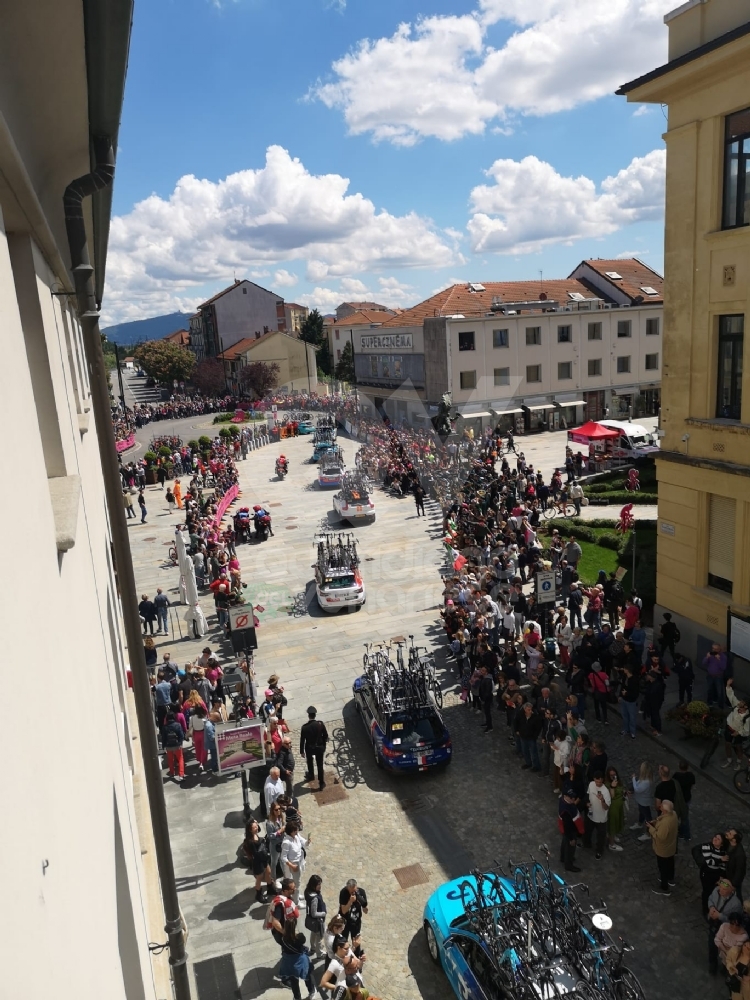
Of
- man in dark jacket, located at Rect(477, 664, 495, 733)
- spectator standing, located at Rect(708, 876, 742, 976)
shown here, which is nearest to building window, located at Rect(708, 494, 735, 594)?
man in dark jacket, located at Rect(477, 664, 495, 733)

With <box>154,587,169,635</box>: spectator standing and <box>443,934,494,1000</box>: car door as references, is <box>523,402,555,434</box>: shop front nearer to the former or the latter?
<box>154,587,169,635</box>: spectator standing

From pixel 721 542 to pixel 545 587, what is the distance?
12.2ft

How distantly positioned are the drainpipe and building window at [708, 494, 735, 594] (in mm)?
12315

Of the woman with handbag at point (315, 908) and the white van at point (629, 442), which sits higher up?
the white van at point (629, 442)

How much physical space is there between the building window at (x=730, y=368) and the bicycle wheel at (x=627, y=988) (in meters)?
10.7

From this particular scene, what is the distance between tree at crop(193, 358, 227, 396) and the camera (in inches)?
3568

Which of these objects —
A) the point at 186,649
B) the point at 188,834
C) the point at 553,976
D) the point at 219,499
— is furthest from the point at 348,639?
the point at 219,499

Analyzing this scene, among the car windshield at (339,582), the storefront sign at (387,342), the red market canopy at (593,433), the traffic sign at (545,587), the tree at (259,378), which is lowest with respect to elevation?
the car windshield at (339,582)

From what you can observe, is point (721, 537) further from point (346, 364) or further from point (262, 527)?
point (346, 364)

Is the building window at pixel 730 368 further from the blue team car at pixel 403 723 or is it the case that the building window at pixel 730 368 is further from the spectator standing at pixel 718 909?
the spectator standing at pixel 718 909

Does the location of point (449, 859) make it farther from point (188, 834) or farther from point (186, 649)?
point (186, 649)

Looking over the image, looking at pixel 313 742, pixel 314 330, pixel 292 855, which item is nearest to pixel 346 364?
pixel 314 330

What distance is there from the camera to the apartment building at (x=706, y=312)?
45.7ft

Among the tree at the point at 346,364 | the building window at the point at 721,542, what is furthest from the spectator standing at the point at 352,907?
the tree at the point at 346,364
